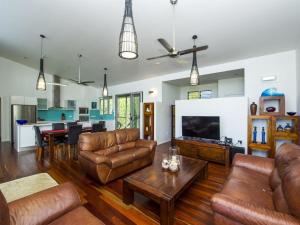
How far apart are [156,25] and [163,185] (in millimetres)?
3015

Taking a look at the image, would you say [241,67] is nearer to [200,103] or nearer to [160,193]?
[200,103]

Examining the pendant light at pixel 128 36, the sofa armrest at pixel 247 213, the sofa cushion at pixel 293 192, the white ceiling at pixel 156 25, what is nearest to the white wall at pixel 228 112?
the white ceiling at pixel 156 25

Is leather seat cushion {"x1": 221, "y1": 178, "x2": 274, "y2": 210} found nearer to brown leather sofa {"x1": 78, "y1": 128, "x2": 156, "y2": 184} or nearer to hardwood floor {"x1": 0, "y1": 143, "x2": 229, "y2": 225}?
hardwood floor {"x1": 0, "y1": 143, "x2": 229, "y2": 225}

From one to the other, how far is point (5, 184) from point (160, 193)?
2990 millimetres

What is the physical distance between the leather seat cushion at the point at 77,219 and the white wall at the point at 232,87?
5.62 metres

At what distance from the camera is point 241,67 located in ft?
14.3

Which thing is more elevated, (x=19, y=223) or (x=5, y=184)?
(x=19, y=223)

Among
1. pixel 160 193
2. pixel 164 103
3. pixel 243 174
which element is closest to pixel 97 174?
pixel 160 193

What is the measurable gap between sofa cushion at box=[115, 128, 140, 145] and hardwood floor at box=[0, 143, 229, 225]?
106cm

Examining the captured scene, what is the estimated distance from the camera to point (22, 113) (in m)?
6.31

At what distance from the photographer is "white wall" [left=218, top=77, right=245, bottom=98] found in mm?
5267

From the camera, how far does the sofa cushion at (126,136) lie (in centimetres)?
376

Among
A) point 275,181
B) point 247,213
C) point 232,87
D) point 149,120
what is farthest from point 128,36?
point 232,87

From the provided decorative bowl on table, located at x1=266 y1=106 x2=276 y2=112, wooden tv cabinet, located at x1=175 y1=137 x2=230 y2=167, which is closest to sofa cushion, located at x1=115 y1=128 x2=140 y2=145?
wooden tv cabinet, located at x1=175 y1=137 x2=230 y2=167
